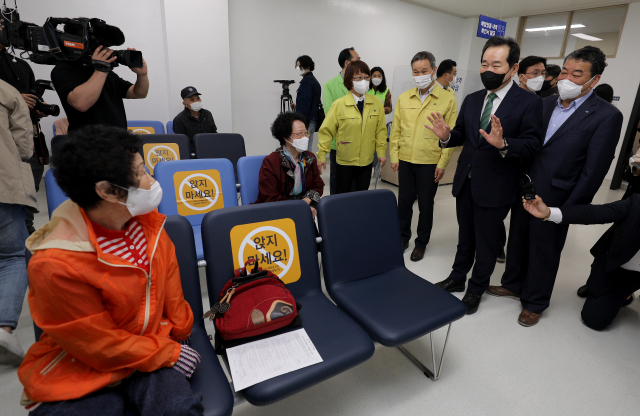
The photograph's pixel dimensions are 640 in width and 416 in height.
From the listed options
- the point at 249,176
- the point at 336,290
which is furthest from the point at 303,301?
the point at 249,176

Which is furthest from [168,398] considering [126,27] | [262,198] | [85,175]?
[126,27]

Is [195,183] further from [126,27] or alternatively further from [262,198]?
[126,27]

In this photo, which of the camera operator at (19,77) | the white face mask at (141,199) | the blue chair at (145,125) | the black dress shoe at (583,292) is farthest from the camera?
the blue chair at (145,125)

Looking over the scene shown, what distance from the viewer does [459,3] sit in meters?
6.77

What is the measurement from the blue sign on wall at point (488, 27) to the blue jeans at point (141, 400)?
641cm

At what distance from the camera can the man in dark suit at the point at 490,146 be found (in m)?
1.84

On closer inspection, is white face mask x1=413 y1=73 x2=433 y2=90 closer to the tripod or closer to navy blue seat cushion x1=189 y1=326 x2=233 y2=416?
navy blue seat cushion x1=189 y1=326 x2=233 y2=416

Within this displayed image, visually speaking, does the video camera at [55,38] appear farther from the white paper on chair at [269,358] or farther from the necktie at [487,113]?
the necktie at [487,113]

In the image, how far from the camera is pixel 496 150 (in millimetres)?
1908

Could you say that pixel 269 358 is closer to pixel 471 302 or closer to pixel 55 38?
pixel 471 302

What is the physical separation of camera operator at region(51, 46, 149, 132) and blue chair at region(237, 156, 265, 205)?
77cm

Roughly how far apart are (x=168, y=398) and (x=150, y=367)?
0.11 m

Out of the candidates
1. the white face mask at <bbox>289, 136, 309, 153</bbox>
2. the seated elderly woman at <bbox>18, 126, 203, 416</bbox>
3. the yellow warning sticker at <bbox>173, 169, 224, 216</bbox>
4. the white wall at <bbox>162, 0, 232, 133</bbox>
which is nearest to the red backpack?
the seated elderly woman at <bbox>18, 126, 203, 416</bbox>

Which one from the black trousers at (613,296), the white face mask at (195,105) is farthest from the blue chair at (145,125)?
the black trousers at (613,296)
